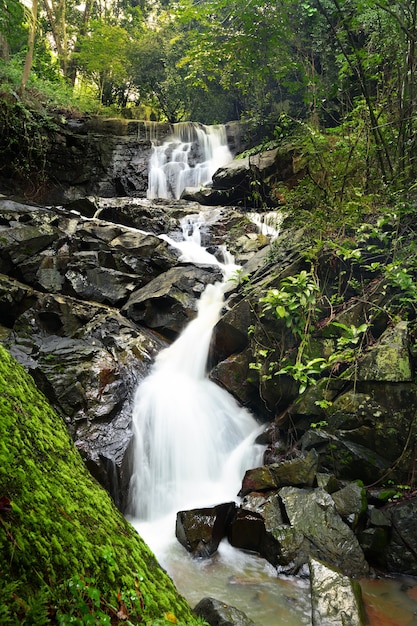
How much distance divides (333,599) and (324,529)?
37.0 inches

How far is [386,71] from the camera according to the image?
7301 mm

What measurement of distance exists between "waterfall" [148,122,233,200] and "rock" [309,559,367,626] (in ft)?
40.6

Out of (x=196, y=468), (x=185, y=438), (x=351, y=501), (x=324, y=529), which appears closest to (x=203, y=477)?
(x=196, y=468)

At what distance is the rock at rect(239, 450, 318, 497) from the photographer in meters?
4.79

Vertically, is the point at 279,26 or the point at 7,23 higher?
the point at 7,23

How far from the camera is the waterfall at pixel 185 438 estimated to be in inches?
211

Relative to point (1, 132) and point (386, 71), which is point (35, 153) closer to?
point (1, 132)

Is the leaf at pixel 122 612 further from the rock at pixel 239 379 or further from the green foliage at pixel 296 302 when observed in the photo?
the rock at pixel 239 379

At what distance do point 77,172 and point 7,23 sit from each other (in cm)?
438

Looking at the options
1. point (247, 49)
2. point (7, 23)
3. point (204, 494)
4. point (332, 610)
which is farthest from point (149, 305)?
point (7, 23)

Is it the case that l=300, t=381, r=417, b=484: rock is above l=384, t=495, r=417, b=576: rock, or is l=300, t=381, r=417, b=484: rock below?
above

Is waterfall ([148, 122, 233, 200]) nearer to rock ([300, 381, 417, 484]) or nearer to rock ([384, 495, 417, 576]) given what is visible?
rock ([300, 381, 417, 484])

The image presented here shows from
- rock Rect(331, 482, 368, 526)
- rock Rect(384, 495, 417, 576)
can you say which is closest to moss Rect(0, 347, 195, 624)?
rock Rect(331, 482, 368, 526)

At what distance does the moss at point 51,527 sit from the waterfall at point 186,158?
13187 mm
